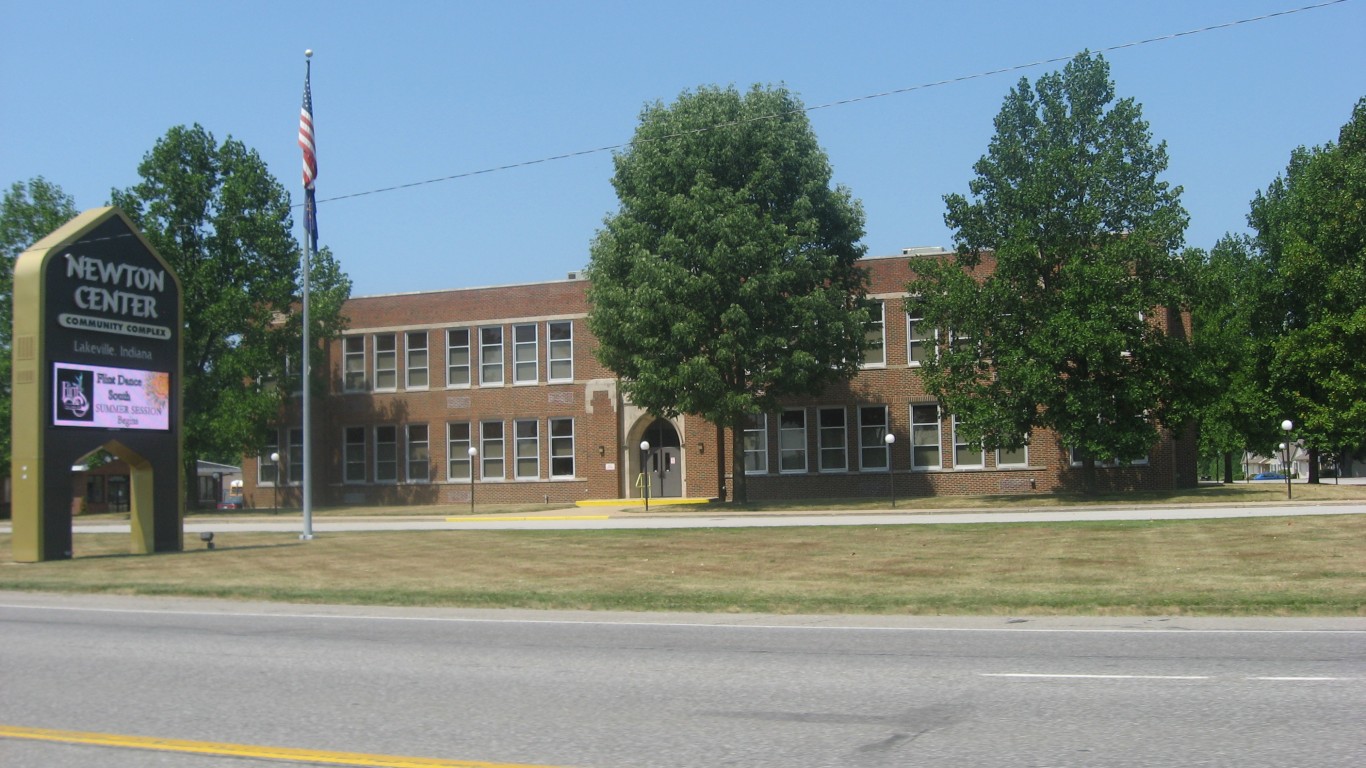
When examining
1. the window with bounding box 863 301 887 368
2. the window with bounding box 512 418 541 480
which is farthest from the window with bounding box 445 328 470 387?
the window with bounding box 863 301 887 368

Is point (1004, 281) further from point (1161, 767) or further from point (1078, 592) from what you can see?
point (1161, 767)

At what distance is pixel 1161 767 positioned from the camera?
634 cm

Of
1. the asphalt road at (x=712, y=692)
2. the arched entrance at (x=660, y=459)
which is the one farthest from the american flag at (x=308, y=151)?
the arched entrance at (x=660, y=459)

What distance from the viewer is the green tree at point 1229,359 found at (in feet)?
134

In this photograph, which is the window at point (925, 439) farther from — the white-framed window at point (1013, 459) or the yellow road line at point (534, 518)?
the yellow road line at point (534, 518)

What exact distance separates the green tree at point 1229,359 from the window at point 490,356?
2839cm

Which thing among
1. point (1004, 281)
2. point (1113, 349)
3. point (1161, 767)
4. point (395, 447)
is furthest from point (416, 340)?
point (1161, 767)

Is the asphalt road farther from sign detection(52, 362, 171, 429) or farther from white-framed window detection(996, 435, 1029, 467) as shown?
white-framed window detection(996, 435, 1029, 467)

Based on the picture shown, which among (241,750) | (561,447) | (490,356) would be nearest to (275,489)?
(490,356)

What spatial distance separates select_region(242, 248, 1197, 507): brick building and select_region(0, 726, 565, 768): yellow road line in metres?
38.6

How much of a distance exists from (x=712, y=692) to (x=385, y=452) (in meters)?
49.8

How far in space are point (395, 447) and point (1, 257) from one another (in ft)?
60.5

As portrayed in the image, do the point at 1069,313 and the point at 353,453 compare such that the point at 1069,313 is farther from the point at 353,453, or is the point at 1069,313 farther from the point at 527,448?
the point at 353,453

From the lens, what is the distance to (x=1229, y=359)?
5131cm
